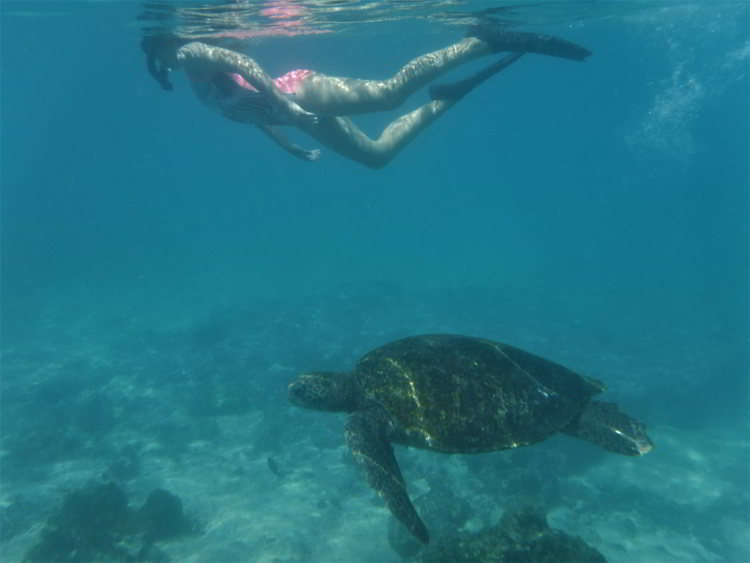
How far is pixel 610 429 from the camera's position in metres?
5.09

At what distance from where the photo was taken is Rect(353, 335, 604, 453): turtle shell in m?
4.96

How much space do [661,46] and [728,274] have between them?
29.2m

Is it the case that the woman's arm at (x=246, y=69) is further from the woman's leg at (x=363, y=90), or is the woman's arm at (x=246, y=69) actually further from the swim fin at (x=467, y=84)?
the swim fin at (x=467, y=84)

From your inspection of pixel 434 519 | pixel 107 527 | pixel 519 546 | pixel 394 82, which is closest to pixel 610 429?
pixel 519 546

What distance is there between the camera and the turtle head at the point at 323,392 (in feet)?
19.6

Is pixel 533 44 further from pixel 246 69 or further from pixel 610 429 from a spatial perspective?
pixel 610 429

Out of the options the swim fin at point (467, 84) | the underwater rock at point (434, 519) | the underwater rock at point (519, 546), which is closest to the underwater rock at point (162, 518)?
the underwater rock at point (434, 519)

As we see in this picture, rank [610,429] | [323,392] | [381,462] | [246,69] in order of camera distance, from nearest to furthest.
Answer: [381,462] < [610,429] < [323,392] < [246,69]

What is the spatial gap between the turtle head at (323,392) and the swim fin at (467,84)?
7329mm

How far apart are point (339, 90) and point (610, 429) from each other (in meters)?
8.54

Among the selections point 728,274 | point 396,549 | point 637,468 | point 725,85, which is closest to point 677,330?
point 637,468

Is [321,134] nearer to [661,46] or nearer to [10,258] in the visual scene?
[661,46]

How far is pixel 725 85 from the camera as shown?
55.1 meters

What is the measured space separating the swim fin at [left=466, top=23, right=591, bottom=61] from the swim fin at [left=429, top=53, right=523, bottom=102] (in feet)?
1.72
